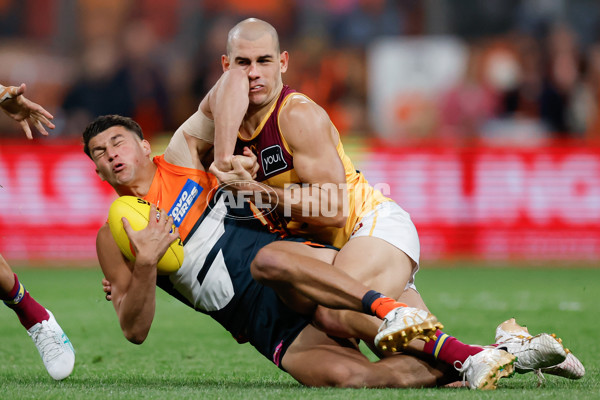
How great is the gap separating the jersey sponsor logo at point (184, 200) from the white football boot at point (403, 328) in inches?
58.9

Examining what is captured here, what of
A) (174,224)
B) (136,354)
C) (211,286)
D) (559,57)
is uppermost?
(559,57)

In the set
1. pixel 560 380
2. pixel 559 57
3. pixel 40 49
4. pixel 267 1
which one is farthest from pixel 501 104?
pixel 560 380

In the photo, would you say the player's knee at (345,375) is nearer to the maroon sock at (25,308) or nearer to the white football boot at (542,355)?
the white football boot at (542,355)

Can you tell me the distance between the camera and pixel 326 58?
13.8m

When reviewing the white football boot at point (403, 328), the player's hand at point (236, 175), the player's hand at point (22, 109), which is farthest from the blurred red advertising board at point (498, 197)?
the white football boot at point (403, 328)

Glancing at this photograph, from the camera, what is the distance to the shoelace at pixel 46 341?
532cm

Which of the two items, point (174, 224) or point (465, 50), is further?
point (465, 50)

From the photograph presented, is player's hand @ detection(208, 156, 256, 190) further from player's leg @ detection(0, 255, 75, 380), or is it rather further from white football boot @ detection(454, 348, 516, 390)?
white football boot @ detection(454, 348, 516, 390)

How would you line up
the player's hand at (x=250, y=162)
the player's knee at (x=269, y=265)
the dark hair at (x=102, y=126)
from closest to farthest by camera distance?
the player's knee at (x=269, y=265) → the player's hand at (x=250, y=162) → the dark hair at (x=102, y=126)

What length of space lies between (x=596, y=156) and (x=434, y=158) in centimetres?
214

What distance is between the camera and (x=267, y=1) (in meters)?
15.6

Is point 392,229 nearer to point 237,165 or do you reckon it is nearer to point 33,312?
point 237,165

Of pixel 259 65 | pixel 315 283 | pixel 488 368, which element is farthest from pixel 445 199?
pixel 488 368

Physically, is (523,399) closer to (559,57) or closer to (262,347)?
(262,347)
